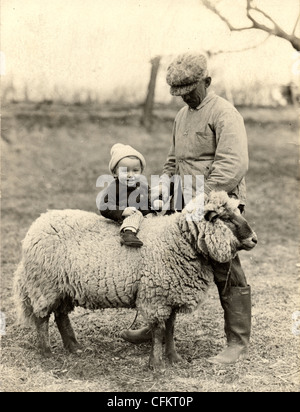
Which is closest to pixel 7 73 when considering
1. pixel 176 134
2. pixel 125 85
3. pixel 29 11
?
pixel 125 85

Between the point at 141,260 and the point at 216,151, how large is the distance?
114cm

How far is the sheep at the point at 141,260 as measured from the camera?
4172 mm

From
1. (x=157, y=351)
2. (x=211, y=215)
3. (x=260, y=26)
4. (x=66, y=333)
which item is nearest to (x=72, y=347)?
(x=66, y=333)

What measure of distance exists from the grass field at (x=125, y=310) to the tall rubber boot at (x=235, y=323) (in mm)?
111

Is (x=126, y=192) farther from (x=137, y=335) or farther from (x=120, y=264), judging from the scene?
(x=137, y=335)

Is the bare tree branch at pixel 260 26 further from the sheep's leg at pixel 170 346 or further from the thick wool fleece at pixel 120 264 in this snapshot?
the sheep's leg at pixel 170 346

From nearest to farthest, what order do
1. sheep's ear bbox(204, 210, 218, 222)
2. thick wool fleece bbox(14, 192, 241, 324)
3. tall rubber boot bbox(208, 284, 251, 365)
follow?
sheep's ear bbox(204, 210, 218, 222) < thick wool fleece bbox(14, 192, 241, 324) < tall rubber boot bbox(208, 284, 251, 365)

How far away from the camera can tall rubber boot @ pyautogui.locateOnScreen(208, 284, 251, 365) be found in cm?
461

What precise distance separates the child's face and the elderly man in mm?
367

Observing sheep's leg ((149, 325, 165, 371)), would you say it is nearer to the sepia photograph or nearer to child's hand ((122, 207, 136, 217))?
the sepia photograph

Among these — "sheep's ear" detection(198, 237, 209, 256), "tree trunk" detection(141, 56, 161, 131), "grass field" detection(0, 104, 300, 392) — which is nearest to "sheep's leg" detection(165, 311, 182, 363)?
"grass field" detection(0, 104, 300, 392)

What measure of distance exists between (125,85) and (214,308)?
7165mm

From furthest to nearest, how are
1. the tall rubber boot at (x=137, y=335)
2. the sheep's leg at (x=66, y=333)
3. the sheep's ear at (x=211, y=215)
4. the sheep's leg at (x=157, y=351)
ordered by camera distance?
the tall rubber boot at (x=137, y=335) < the sheep's leg at (x=66, y=333) < the sheep's leg at (x=157, y=351) < the sheep's ear at (x=211, y=215)

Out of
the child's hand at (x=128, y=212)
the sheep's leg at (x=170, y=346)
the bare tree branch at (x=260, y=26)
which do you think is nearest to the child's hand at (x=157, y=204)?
the child's hand at (x=128, y=212)
